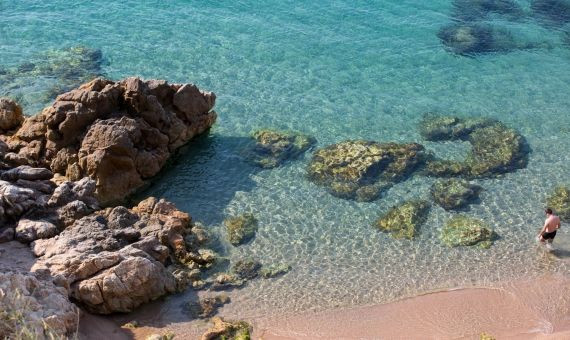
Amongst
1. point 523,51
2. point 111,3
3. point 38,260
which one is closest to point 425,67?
point 523,51

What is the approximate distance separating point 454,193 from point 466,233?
244 centimetres

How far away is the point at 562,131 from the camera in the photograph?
95.8 ft

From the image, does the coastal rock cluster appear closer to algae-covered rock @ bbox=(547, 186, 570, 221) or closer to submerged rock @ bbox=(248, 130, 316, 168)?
submerged rock @ bbox=(248, 130, 316, 168)

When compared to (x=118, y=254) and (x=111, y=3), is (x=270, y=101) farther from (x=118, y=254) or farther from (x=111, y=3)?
(x=111, y=3)

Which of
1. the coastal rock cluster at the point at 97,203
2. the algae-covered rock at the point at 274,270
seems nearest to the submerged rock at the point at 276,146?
the coastal rock cluster at the point at 97,203

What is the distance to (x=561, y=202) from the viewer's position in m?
24.0

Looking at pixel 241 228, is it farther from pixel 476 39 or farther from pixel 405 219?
pixel 476 39

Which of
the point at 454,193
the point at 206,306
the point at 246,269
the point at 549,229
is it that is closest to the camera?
the point at 206,306

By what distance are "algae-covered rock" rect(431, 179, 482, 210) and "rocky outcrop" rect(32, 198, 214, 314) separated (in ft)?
32.2

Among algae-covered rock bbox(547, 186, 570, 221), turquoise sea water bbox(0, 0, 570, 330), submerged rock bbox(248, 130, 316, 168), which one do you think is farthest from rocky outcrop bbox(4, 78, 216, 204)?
algae-covered rock bbox(547, 186, 570, 221)

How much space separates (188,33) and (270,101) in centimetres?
988

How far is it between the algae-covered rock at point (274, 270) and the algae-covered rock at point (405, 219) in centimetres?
430

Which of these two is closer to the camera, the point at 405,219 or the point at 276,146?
the point at 405,219

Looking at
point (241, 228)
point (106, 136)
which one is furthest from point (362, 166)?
point (106, 136)
